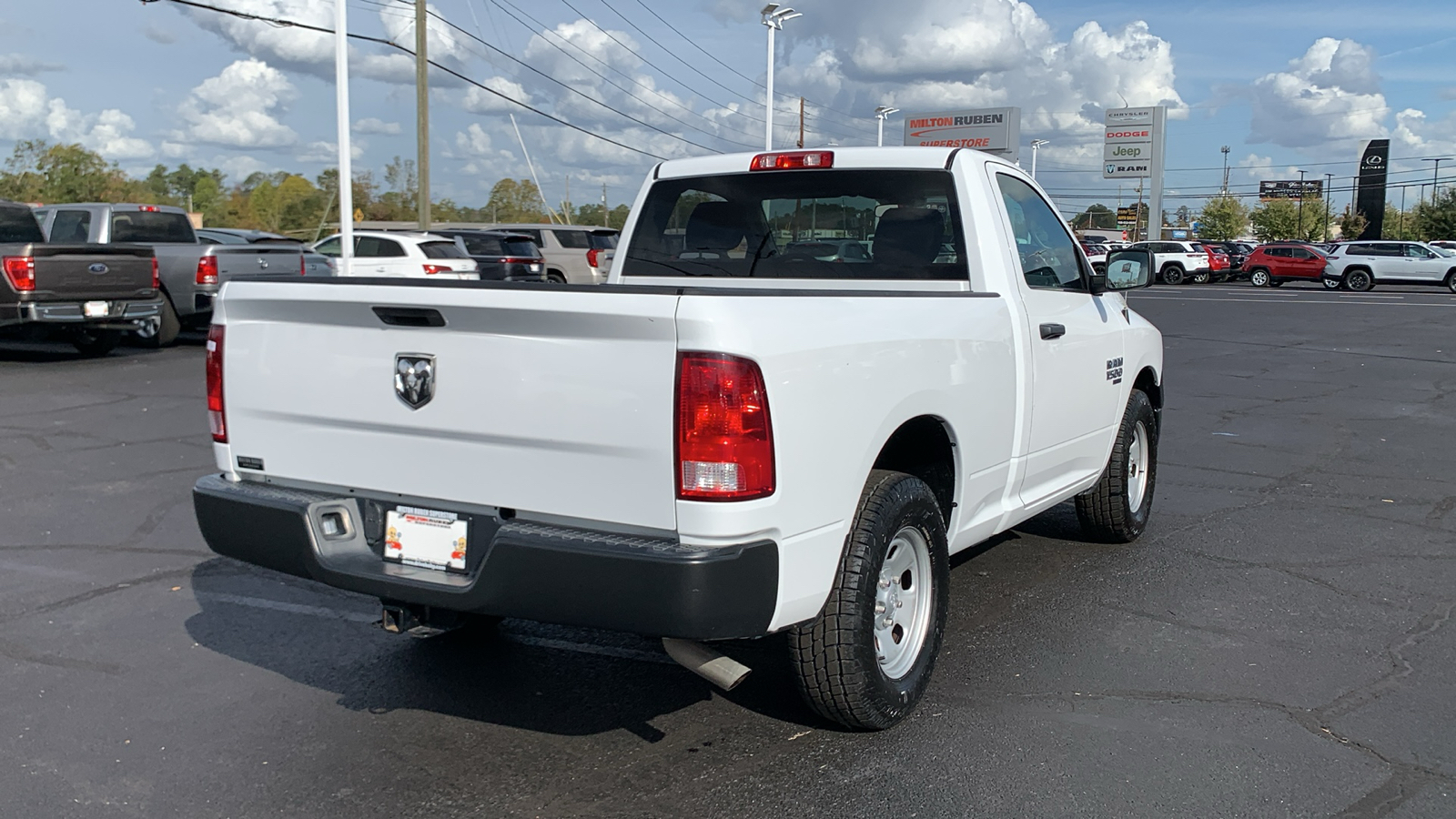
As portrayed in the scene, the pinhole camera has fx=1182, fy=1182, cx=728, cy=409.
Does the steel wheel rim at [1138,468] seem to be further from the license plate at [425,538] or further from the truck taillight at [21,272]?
the truck taillight at [21,272]

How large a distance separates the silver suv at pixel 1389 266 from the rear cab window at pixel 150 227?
36302 millimetres

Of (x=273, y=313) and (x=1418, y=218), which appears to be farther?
(x=1418, y=218)

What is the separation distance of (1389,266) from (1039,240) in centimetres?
3967

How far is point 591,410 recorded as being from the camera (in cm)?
308

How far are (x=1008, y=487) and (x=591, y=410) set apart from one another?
2.13 meters

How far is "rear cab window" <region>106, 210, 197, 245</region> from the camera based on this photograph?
15.9 meters

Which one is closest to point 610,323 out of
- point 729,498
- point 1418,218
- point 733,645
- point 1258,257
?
point 729,498

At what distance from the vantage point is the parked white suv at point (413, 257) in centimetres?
1888

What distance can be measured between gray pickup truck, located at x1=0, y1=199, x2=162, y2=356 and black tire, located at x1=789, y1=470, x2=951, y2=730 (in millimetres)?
12633

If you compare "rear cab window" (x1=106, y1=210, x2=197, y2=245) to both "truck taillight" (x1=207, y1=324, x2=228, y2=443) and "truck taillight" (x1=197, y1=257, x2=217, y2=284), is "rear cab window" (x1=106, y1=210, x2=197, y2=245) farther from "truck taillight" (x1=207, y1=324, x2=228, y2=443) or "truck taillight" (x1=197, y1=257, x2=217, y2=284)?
"truck taillight" (x1=207, y1=324, x2=228, y2=443)

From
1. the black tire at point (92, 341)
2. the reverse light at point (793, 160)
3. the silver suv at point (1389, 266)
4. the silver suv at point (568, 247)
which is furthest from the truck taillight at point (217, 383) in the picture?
the silver suv at point (1389, 266)

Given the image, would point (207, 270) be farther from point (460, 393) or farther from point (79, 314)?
point (460, 393)

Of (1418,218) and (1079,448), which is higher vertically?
(1418,218)

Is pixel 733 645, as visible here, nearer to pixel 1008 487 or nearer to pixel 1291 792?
pixel 1008 487
